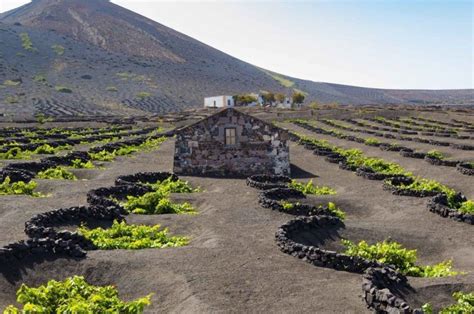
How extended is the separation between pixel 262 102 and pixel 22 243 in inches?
5366

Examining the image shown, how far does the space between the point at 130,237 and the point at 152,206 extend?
4.90 meters

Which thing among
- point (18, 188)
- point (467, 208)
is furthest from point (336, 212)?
Answer: point (18, 188)

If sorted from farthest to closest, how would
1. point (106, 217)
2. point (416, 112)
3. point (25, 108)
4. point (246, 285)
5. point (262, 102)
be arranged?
point (262, 102) < point (25, 108) < point (416, 112) < point (106, 217) < point (246, 285)

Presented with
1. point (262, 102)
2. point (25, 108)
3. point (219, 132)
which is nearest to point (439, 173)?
point (219, 132)

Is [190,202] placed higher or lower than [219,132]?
lower

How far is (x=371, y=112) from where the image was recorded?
3720 inches

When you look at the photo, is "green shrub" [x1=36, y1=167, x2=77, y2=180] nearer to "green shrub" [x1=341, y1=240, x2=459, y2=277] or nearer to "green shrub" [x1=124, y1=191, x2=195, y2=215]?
"green shrub" [x1=124, y1=191, x2=195, y2=215]

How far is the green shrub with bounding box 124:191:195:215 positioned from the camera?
2112cm

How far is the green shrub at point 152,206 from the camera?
832 inches

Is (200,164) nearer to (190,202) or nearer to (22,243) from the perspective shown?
(190,202)

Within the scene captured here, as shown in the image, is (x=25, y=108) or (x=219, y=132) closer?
(x=219, y=132)

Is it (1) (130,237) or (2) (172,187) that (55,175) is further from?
(1) (130,237)

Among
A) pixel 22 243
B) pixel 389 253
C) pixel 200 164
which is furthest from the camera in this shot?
pixel 200 164

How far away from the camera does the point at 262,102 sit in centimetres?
14875
